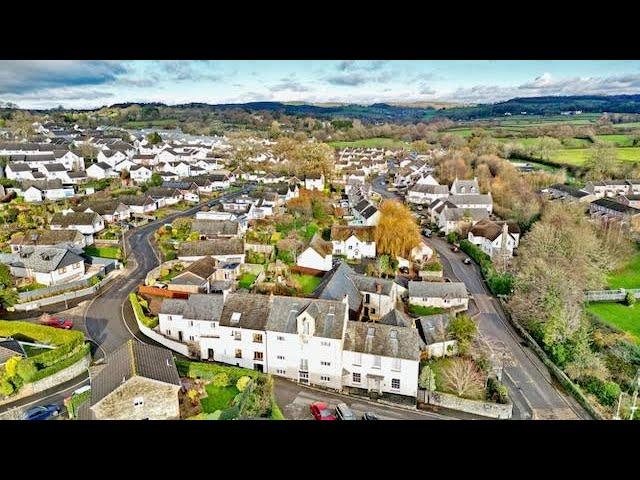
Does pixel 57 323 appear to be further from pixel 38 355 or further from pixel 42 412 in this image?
pixel 42 412

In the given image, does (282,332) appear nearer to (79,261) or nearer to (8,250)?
→ (79,261)

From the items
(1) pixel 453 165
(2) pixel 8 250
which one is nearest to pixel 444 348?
(2) pixel 8 250

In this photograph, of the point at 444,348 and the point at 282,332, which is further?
the point at 444,348

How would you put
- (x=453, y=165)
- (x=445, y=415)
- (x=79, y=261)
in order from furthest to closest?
1. (x=453, y=165)
2. (x=79, y=261)
3. (x=445, y=415)

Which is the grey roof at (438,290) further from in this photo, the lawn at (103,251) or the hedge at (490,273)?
the lawn at (103,251)

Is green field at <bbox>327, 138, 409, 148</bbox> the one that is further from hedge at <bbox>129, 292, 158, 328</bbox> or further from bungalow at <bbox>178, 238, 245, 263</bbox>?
hedge at <bbox>129, 292, 158, 328</bbox>

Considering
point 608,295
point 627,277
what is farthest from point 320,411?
point 627,277

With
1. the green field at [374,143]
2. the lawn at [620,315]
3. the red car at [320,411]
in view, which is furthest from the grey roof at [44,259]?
the green field at [374,143]
